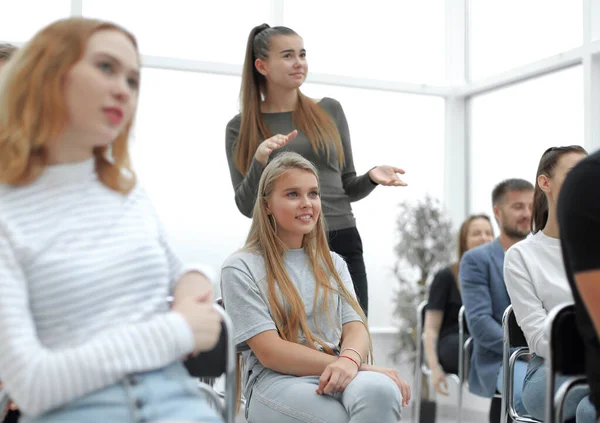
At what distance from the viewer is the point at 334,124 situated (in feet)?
8.57

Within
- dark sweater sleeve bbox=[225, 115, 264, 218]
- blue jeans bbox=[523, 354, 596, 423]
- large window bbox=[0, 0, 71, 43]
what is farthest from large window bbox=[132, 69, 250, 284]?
blue jeans bbox=[523, 354, 596, 423]

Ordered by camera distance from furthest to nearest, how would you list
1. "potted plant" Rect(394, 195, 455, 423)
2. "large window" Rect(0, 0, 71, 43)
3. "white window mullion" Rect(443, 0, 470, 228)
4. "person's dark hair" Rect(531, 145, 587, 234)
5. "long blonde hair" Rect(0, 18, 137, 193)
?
"white window mullion" Rect(443, 0, 470, 228), "potted plant" Rect(394, 195, 455, 423), "large window" Rect(0, 0, 71, 43), "person's dark hair" Rect(531, 145, 587, 234), "long blonde hair" Rect(0, 18, 137, 193)

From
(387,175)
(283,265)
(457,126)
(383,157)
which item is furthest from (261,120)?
(457,126)

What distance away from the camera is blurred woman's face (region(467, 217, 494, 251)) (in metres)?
4.30

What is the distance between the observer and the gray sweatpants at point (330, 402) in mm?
1881

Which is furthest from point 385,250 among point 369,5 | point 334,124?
point 334,124

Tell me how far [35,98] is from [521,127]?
15.7ft

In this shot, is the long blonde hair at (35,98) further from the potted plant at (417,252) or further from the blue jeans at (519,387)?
the potted plant at (417,252)

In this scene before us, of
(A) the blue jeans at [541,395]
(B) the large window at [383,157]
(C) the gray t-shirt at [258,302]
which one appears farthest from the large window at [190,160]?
(A) the blue jeans at [541,395]

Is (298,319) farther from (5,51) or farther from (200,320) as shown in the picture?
(5,51)

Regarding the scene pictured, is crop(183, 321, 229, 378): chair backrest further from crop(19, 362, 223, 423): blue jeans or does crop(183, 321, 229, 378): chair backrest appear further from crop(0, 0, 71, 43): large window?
crop(0, 0, 71, 43): large window

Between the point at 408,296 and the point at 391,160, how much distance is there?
3.85 ft

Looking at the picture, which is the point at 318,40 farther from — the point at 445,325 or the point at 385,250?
the point at 445,325

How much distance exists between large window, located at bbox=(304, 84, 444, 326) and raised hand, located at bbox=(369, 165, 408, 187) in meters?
2.98
